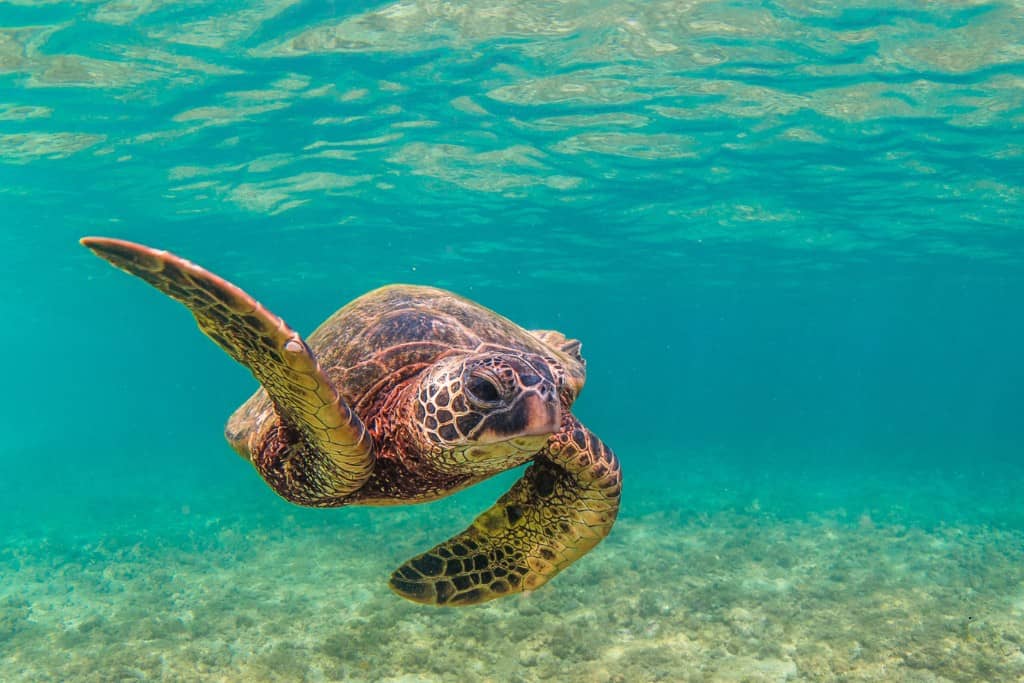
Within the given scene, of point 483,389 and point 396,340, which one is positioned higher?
point 483,389

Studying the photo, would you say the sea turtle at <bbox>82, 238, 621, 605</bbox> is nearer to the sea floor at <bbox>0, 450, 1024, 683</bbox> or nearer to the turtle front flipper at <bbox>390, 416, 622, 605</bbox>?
the turtle front flipper at <bbox>390, 416, 622, 605</bbox>

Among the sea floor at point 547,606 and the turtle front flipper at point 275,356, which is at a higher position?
the turtle front flipper at point 275,356

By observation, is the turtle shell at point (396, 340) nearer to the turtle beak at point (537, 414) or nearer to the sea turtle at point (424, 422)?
the sea turtle at point (424, 422)

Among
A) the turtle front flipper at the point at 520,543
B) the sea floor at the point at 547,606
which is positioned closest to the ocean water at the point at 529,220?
the sea floor at the point at 547,606

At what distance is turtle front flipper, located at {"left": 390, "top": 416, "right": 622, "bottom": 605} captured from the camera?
4.63 metres

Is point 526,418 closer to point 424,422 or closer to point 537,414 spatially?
point 537,414

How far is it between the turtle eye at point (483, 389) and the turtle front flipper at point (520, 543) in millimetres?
1445

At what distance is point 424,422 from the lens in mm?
3600

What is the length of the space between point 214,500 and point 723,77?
58.0ft

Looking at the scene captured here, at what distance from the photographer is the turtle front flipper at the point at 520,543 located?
463 centimetres

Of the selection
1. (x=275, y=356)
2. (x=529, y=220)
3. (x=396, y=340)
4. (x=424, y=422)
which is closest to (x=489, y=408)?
(x=424, y=422)

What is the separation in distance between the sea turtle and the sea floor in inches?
131

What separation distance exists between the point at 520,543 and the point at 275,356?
101 inches

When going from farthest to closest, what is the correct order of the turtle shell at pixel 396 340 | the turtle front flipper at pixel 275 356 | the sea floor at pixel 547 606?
the sea floor at pixel 547 606 < the turtle shell at pixel 396 340 < the turtle front flipper at pixel 275 356
